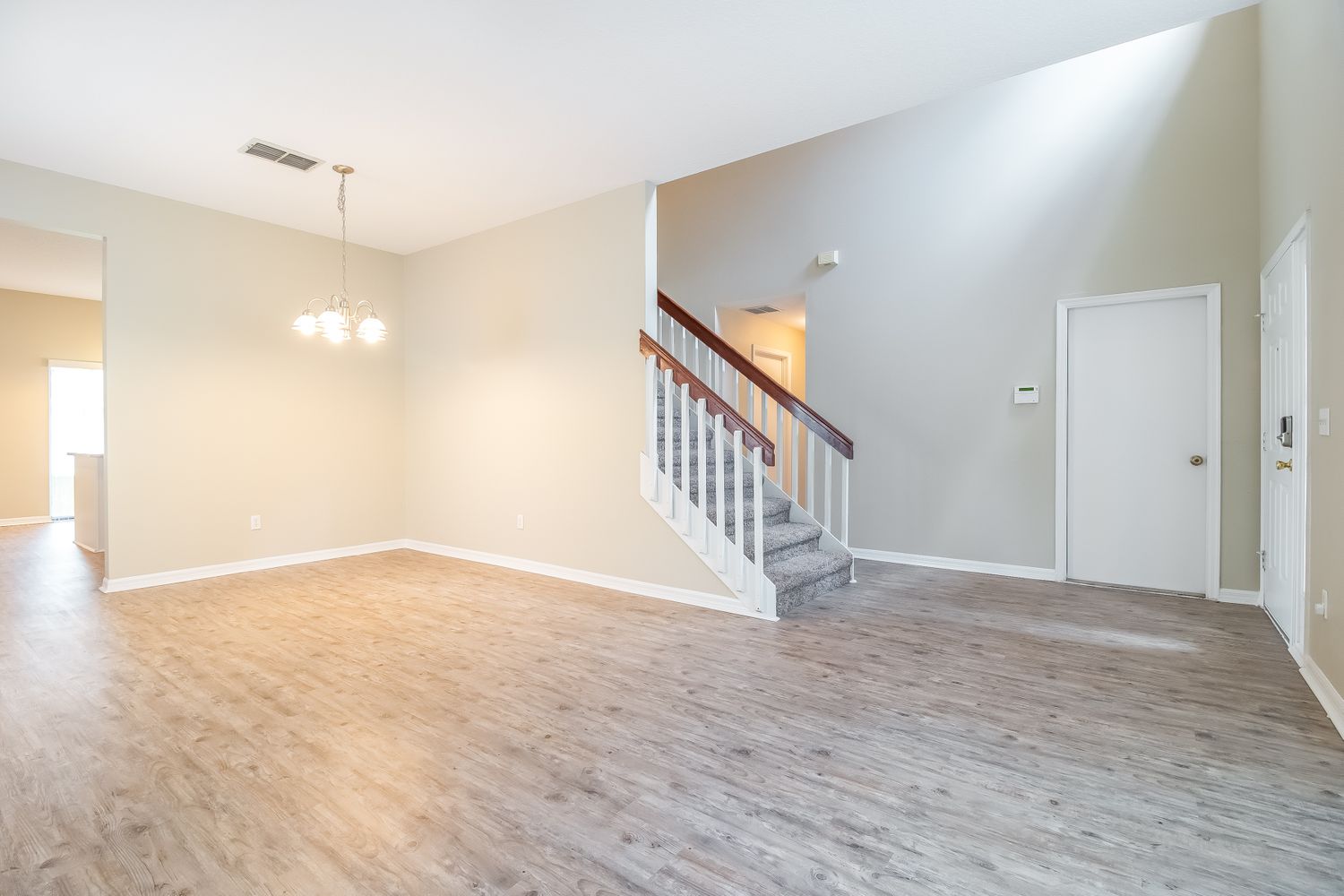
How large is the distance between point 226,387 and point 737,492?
4.15 m

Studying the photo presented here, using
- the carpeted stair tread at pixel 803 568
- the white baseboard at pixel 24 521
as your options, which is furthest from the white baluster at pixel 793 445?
the white baseboard at pixel 24 521

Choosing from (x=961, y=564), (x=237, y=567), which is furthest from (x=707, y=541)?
(x=237, y=567)

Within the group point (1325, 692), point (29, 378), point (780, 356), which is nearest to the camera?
point (1325, 692)

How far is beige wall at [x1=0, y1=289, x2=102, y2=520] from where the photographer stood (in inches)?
297

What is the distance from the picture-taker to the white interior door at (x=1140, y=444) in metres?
4.29

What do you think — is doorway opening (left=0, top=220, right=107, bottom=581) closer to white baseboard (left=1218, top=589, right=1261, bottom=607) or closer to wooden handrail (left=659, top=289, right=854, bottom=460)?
wooden handrail (left=659, top=289, right=854, bottom=460)

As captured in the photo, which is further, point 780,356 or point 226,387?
point 780,356

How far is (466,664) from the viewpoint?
10.1ft

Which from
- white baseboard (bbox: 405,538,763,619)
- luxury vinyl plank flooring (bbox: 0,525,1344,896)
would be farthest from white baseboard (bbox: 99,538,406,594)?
luxury vinyl plank flooring (bbox: 0,525,1344,896)

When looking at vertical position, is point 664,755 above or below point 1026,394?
below

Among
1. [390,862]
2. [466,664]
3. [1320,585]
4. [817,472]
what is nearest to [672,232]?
[817,472]

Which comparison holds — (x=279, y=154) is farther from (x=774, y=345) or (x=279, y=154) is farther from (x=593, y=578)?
(x=774, y=345)

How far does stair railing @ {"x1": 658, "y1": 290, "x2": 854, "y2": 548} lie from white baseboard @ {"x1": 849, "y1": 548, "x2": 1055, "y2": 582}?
1.03 feet

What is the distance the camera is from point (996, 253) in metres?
4.95
